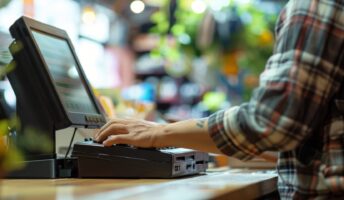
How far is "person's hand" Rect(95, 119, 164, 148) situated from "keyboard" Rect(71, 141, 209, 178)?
0.10 ft

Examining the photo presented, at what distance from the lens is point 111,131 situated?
1.66m

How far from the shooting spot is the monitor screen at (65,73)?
1.78m

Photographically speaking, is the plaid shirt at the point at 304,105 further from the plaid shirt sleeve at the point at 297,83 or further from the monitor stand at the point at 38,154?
the monitor stand at the point at 38,154

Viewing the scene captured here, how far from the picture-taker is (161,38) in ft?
12.8

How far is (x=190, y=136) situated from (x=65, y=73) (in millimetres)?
645

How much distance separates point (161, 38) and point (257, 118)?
8.90ft

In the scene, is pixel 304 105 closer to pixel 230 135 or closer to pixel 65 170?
pixel 230 135

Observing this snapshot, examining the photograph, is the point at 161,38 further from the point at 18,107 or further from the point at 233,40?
the point at 18,107

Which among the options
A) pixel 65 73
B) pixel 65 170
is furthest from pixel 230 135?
pixel 65 73

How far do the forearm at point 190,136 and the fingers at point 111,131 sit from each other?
20cm

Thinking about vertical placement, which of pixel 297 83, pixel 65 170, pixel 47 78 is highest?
pixel 47 78

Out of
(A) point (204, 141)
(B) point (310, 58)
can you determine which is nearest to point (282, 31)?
(B) point (310, 58)

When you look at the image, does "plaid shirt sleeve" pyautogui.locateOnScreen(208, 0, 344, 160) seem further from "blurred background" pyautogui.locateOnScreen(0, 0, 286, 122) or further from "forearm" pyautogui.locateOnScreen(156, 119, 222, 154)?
"blurred background" pyautogui.locateOnScreen(0, 0, 286, 122)

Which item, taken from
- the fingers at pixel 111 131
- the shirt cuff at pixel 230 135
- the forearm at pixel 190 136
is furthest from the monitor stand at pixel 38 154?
the shirt cuff at pixel 230 135
